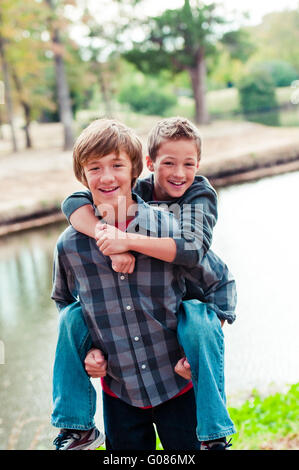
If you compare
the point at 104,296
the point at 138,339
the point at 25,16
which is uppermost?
the point at 25,16

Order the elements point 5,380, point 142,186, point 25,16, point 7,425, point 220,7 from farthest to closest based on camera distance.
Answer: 1. point 220,7
2. point 25,16
3. point 5,380
4. point 7,425
5. point 142,186

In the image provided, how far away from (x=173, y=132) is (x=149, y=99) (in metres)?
27.9

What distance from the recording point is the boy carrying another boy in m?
1.39

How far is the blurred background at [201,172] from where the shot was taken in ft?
13.4

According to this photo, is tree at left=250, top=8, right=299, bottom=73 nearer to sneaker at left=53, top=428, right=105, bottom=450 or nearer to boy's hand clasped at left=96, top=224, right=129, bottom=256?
boy's hand clasped at left=96, top=224, right=129, bottom=256

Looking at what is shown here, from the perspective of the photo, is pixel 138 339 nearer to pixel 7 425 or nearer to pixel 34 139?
pixel 7 425

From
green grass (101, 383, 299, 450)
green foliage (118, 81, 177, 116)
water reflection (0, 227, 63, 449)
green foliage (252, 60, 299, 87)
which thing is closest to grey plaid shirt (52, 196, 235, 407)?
green grass (101, 383, 299, 450)

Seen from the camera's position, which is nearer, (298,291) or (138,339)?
(138,339)

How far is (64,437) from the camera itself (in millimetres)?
1456

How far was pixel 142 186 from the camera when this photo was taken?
1.65 metres

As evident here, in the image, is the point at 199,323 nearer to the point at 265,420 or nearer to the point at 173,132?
the point at 173,132

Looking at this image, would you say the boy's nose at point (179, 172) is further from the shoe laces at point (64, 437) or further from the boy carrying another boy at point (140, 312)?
the shoe laces at point (64, 437)

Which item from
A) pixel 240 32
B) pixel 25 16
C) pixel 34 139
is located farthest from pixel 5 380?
pixel 240 32

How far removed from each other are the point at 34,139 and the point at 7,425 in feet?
60.2
